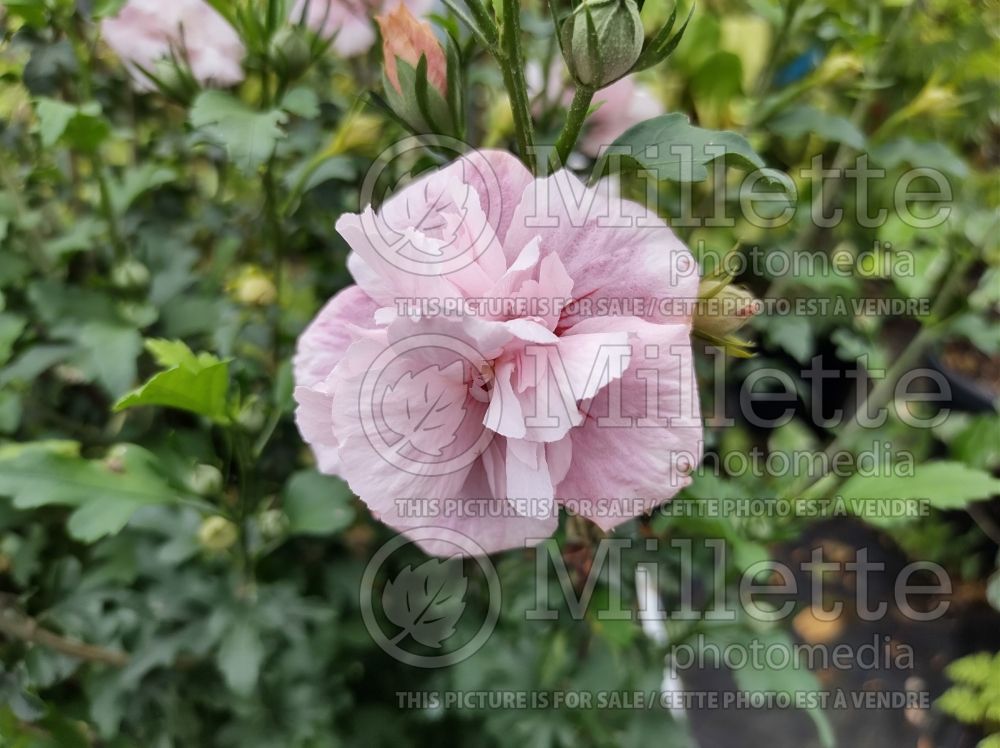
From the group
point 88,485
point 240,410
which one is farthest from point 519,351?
point 88,485

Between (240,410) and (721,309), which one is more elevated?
(721,309)

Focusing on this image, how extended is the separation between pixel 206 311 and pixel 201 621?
223 millimetres

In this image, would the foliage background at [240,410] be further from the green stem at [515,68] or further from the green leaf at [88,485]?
the green stem at [515,68]

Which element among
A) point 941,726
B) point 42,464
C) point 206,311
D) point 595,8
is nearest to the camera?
point 595,8

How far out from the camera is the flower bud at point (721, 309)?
321 millimetres

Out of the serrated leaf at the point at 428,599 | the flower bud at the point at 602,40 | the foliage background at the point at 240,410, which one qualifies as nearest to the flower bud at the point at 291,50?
the foliage background at the point at 240,410

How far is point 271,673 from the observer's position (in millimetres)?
587

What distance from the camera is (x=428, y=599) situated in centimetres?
58

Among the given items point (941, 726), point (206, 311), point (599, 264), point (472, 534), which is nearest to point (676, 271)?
point (599, 264)

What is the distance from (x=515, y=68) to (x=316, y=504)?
33 cm

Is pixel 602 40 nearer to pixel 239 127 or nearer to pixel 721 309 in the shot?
pixel 721 309

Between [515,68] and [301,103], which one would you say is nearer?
[515,68]

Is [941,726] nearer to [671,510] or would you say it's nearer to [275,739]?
[671,510]

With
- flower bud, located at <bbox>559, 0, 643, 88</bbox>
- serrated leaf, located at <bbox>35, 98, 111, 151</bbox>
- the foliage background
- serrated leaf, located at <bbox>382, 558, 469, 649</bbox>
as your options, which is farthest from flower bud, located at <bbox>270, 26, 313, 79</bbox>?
serrated leaf, located at <bbox>382, 558, 469, 649</bbox>
